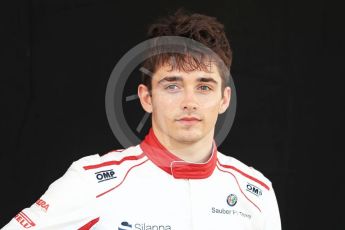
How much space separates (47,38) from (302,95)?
3.86 ft

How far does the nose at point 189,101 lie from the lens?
2613mm

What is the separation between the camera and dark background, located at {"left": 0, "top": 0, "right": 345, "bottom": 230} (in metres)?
3.25

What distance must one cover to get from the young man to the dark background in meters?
0.55

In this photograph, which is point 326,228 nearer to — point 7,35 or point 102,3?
point 102,3

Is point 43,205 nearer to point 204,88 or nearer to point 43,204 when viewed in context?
point 43,204

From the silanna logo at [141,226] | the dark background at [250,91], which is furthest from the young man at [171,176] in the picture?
the dark background at [250,91]

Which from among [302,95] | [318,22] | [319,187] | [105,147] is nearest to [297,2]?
[318,22]

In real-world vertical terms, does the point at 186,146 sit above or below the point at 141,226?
above

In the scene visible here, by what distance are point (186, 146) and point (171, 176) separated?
12 cm

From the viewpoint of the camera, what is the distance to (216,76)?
274 cm

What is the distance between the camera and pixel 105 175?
2.65 metres

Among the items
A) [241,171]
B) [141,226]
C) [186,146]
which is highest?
[186,146]

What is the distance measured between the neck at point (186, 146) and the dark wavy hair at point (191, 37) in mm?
194

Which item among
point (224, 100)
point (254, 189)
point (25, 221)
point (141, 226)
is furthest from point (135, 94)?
point (25, 221)
